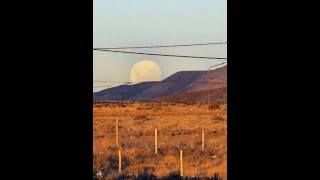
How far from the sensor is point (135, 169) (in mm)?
19969
